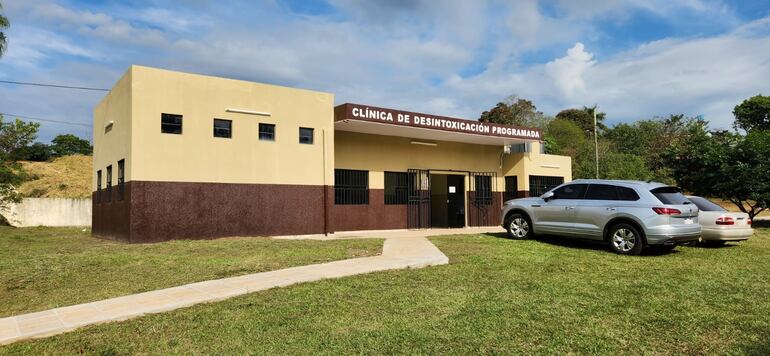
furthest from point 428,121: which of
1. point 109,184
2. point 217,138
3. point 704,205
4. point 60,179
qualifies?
point 60,179

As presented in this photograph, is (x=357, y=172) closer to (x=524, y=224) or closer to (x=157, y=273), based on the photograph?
(x=524, y=224)

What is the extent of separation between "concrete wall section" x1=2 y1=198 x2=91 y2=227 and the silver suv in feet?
77.1

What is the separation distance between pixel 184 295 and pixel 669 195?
30.9 feet

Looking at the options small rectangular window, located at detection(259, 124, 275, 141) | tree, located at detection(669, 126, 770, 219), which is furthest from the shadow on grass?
tree, located at detection(669, 126, 770, 219)

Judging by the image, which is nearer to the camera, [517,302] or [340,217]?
[517,302]

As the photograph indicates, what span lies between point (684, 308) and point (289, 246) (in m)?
7.91

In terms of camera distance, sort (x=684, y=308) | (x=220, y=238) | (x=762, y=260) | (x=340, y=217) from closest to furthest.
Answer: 1. (x=684, y=308)
2. (x=762, y=260)
3. (x=220, y=238)
4. (x=340, y=217)

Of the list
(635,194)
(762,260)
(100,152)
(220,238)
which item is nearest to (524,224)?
(635,194)

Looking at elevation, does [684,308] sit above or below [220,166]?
below

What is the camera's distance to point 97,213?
17.8m

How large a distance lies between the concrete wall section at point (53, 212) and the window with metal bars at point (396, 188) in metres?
17.2

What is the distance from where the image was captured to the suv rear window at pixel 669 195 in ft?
34.8

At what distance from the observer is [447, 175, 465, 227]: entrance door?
814 inches

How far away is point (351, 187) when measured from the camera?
17.7 m
